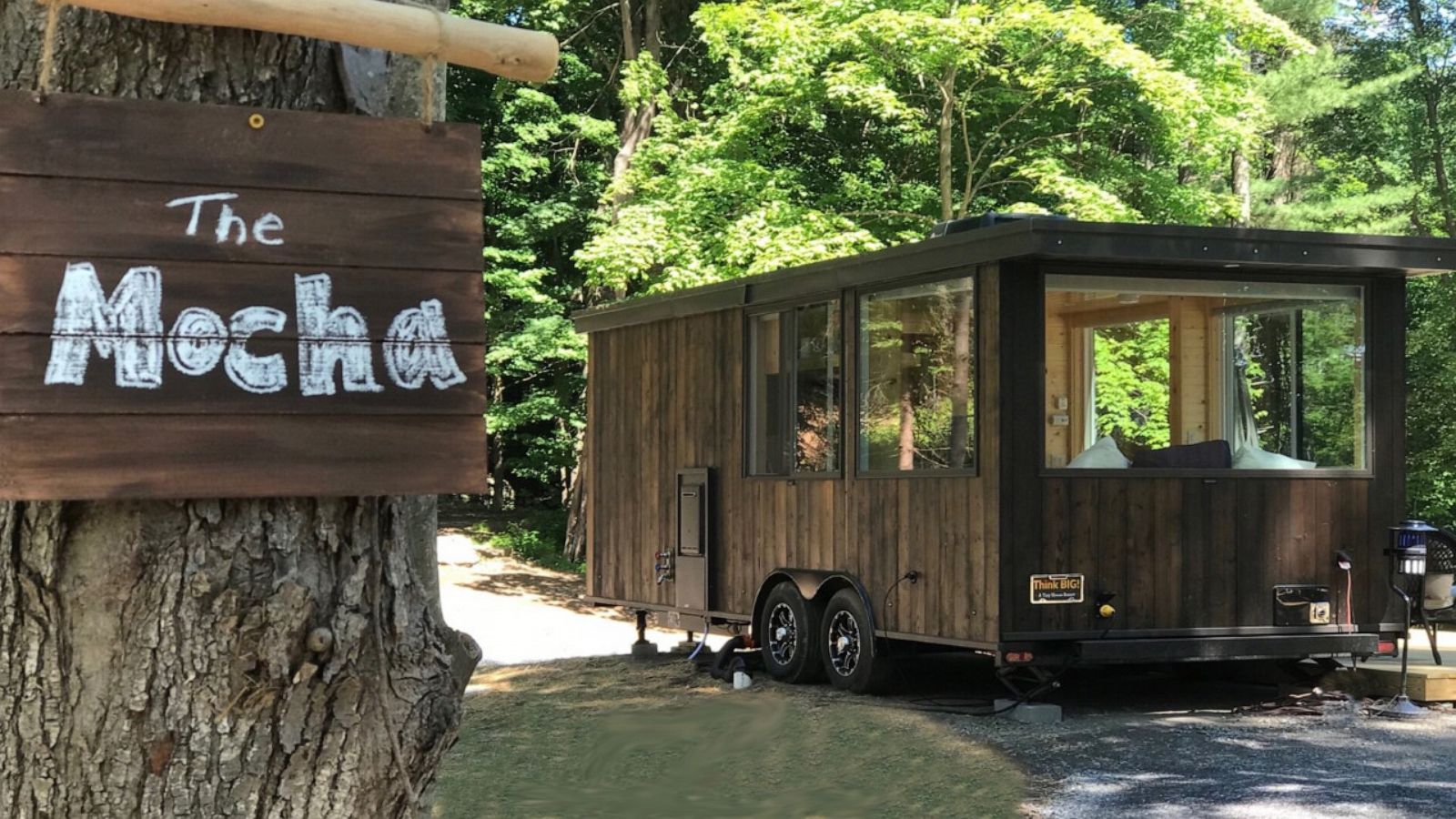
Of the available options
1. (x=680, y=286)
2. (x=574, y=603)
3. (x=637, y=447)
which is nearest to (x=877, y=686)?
(x=637, y=447)

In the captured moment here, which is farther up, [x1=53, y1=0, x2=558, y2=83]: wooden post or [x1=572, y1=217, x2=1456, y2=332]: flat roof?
[x1=572, y1=217, x2=1456, y2=332]: flat roof

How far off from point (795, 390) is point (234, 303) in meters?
8.76

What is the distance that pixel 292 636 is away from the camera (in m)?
2.75

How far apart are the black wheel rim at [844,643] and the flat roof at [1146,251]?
7.25ft

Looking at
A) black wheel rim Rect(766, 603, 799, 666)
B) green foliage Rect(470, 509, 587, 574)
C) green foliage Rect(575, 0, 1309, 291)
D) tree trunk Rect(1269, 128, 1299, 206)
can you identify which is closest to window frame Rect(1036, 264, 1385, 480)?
black wheel rim Rect(766, 603, 799, 666)

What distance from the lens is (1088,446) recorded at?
9.82 meters

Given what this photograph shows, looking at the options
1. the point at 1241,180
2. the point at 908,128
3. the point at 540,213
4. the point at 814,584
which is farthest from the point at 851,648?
the point at 1241,180

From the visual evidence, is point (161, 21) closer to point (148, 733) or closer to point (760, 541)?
point (148, 733)

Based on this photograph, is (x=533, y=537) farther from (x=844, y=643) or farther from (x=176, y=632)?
(x=176, y=632)

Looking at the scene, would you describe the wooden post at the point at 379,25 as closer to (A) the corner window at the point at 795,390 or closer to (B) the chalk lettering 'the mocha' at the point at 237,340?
(B) the chalk lettering 'the mocha' at the point at 237,340

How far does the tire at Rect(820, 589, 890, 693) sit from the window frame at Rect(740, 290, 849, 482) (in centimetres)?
88

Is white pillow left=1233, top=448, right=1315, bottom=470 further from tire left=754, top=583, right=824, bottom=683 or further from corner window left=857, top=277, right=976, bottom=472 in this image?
tire left=754, top=583, right=824, bottom=683

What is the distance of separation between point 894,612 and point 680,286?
6763 mm

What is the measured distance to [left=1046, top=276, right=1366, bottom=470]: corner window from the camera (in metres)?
9.84
